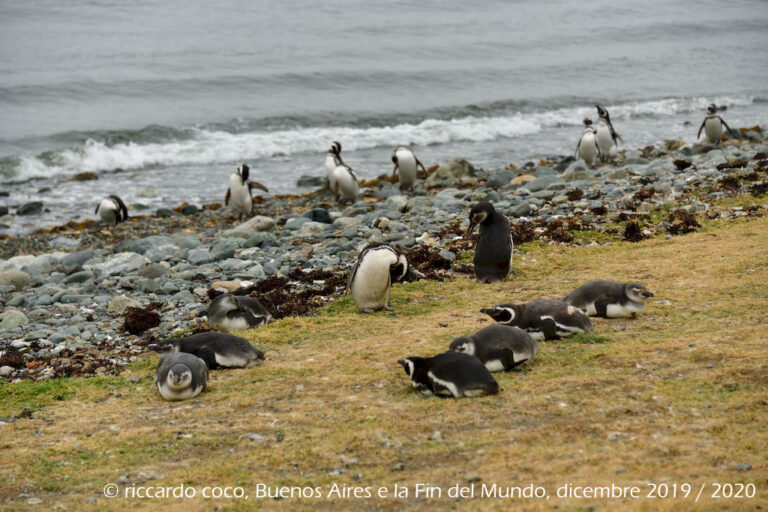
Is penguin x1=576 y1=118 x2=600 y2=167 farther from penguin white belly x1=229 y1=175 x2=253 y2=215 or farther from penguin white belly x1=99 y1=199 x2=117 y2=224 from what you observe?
penguin white belly x1=99 y1=199 x2=117 y2=224

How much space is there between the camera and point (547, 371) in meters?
6.26

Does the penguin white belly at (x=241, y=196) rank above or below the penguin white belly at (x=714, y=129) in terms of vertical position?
below

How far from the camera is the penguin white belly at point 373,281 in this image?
340 inches

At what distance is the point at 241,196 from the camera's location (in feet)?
58.5

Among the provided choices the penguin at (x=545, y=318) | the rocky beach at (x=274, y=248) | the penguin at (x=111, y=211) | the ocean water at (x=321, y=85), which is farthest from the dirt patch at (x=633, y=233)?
the ocean water at (x=321, y=85)

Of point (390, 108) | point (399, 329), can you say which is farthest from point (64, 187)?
point (399, 329)

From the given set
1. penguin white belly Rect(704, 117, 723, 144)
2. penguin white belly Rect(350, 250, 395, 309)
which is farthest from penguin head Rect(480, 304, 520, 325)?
penguin white belly Rect(704, 117, 723, 144)

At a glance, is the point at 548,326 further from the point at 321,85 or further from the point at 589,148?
the point at 321,85

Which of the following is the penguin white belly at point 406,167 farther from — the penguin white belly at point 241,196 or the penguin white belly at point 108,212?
the penguin white belly at point 108,212

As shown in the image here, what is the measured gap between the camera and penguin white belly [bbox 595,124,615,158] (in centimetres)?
2059

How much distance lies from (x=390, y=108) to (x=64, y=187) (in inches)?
526

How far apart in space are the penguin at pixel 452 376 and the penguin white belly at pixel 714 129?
A: 17610 millimetres

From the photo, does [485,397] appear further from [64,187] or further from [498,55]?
[498,55]

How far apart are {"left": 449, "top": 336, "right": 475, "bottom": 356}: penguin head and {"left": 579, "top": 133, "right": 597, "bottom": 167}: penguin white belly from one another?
14.7 meters
